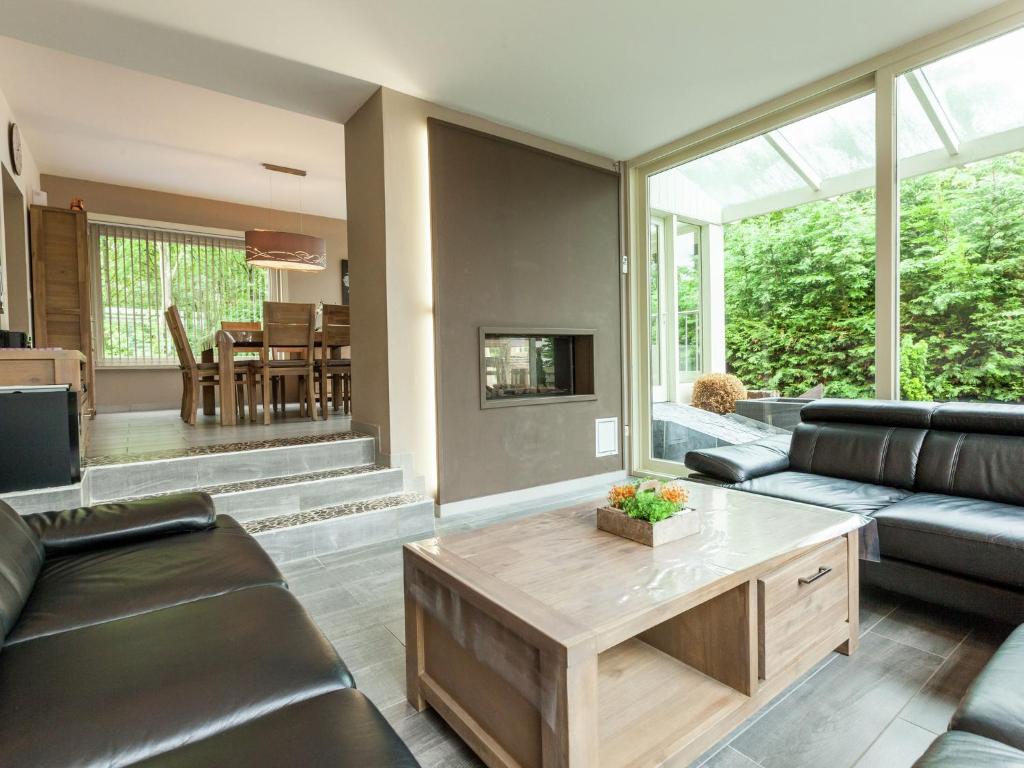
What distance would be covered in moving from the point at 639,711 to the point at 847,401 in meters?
2.30

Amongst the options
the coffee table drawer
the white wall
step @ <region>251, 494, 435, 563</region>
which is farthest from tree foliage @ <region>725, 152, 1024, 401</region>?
the white wall

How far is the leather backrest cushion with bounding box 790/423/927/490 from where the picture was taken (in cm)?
254

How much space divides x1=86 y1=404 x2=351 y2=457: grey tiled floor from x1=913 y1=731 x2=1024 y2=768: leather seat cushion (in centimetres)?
367

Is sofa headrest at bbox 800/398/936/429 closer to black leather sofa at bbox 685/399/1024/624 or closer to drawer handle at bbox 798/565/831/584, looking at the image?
black leather sofa at bbox 685/399/1024/624

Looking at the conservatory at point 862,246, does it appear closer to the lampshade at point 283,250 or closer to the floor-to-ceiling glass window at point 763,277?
the floor-to-ceiling glass window at point 763,277

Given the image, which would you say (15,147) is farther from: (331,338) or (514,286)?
(514,286)

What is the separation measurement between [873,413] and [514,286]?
2.37 metres

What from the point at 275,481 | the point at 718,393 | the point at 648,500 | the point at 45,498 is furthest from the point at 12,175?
the point at 718,393

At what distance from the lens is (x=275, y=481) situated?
318 cm

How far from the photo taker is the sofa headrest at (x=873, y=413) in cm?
261

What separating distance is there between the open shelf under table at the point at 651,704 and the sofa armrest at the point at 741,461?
1.29m

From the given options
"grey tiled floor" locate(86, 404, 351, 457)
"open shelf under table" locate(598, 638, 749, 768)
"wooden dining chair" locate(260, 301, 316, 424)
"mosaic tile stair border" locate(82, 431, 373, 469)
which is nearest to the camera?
"open shelf under table" locate(598, 638, 749, 768)

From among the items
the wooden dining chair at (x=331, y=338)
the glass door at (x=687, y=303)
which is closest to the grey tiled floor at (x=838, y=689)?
the glass door at (x=687, y=303)

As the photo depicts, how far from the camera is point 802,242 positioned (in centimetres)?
354
